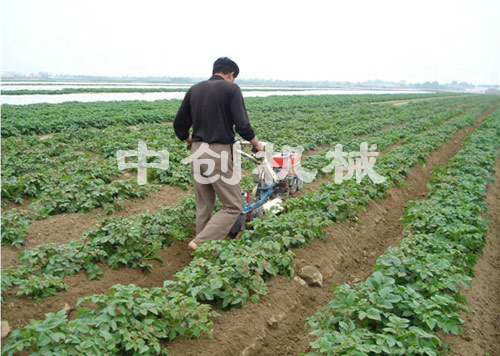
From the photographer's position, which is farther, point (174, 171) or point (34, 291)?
point (174, 171)

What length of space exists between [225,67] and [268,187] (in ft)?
6.93

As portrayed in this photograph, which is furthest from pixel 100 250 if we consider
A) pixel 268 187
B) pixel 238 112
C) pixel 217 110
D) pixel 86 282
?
pixel 268 187

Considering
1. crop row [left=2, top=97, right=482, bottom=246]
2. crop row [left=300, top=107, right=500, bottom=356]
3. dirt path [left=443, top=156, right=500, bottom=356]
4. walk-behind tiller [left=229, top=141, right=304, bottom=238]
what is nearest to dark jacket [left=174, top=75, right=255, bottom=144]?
walk-behind tiller [left=229, top=141, right=304, bottom=238]

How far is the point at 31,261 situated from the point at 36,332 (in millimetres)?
1269

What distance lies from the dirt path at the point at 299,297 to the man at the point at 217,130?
0.98 m

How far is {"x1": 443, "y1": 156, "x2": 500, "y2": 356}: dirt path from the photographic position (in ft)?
11.5

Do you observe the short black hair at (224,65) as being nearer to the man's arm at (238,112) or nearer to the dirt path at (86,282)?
the man's arm at (238,112)

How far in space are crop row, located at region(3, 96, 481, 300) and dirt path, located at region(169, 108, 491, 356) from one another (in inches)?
52.8

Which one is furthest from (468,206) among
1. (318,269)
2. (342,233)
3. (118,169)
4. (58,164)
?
(58,164)

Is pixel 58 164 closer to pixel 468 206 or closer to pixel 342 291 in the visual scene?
pixel 342 291

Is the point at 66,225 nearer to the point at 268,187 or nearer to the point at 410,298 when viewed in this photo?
the point at 268,187

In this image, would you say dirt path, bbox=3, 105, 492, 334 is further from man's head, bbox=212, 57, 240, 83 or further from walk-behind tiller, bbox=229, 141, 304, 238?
man's head, bbox=212, 57, 240, 83

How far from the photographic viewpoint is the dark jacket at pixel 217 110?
14.2ft

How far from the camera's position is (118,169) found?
27.0 ft
